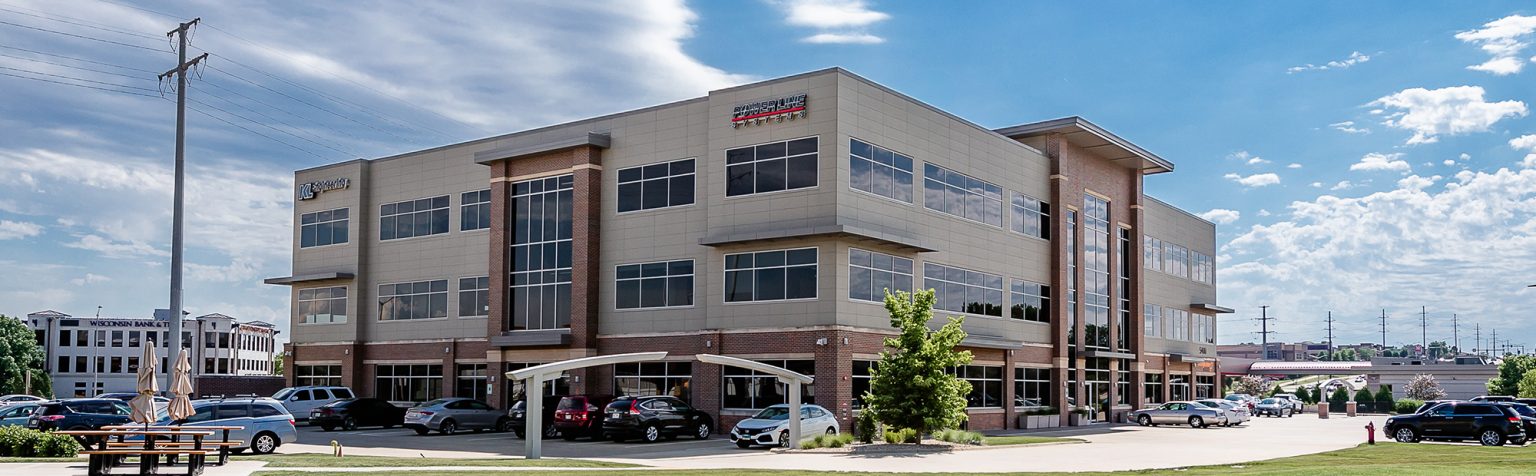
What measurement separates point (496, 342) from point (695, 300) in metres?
9.53

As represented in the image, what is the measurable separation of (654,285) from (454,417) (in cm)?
829

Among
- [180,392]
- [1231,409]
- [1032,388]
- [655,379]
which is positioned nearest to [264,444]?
[180,392]

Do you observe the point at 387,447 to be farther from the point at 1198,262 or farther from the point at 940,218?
the point at 1198,262

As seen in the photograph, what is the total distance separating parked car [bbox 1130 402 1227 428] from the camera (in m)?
58.2

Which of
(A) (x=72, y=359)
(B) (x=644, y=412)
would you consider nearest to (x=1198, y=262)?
(B) (x=644, y=412)

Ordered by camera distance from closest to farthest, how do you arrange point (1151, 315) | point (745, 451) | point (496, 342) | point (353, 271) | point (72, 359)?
point (745, 451) → point (496, 342) → point (353, 271) → point (1151, 315) → point (72, 359)

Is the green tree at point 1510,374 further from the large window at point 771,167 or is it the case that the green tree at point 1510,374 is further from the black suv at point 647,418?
the black suv at point 647,418

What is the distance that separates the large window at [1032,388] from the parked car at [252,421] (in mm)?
28963

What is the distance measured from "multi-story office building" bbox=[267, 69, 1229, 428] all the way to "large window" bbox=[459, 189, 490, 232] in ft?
0.38

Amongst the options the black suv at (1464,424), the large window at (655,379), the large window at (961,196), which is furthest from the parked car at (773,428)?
the black suv at (1464,424)

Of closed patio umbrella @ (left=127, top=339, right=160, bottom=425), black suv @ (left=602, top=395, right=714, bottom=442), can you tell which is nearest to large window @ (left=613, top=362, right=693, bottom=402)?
black suv @ (left=602, top=395, right=714, bottom=442)

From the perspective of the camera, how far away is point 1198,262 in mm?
74750

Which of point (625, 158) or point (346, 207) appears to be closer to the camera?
point (625, 158)

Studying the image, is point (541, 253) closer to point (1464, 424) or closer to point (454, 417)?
point (454, 417)
